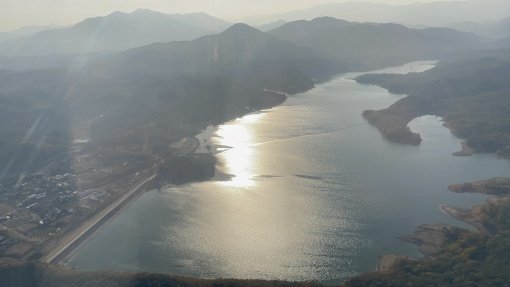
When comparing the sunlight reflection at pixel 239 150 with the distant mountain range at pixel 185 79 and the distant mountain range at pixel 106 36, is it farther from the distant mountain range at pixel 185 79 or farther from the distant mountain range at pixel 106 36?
the distant mountain range at pixel 106 36

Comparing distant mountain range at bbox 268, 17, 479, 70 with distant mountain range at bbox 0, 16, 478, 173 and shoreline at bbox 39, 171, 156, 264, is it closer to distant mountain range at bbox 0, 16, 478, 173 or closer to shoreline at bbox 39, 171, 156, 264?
distant mountain range at bbox 0, 16, 478, 173

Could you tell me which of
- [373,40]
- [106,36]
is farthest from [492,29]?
[106,36]

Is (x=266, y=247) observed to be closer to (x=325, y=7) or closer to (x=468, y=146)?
(x=468, y=146)

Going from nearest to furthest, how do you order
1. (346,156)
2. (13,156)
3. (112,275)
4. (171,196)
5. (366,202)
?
(112,275) < (366,202) < (171,196) < (346,156) < (13,156)

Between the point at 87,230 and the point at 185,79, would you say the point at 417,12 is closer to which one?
the point at 185,79

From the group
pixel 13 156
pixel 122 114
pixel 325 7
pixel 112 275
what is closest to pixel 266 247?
pixel 112 275

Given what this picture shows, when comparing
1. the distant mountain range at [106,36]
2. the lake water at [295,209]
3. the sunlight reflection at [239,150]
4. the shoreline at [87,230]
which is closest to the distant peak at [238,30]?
the sunlight reflection at [239,150]
